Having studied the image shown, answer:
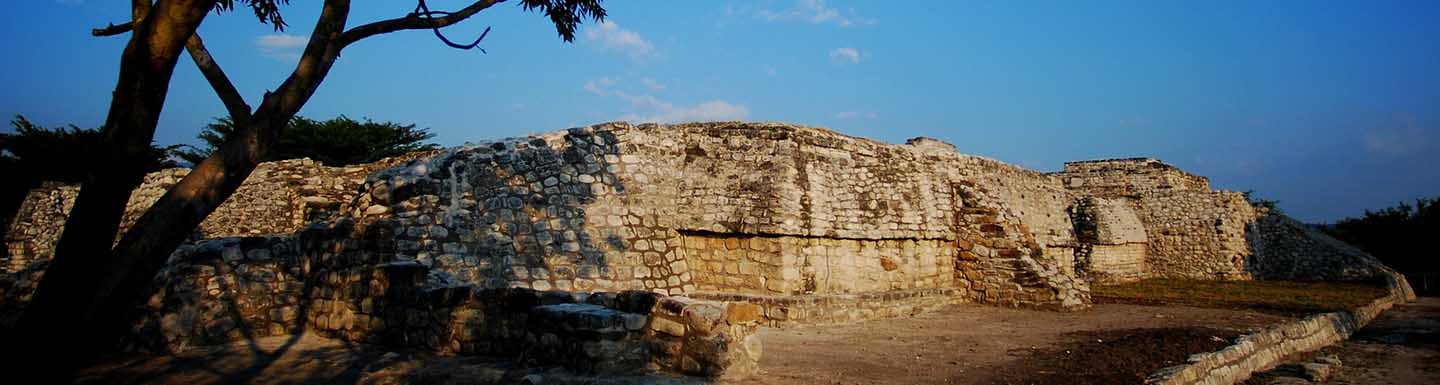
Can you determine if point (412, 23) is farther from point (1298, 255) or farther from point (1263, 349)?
point (1298, 255)

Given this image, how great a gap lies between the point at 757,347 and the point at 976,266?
→ 8.43 meters

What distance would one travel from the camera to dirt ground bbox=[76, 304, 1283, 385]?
5852 millimetres

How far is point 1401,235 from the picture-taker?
28094 mm

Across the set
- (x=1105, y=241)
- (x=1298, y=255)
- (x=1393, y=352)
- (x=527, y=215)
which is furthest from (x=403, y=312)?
(x=1298, y=255)

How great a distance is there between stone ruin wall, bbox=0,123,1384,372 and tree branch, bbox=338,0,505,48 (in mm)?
2227

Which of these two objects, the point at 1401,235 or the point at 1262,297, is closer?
the point at 1262,297

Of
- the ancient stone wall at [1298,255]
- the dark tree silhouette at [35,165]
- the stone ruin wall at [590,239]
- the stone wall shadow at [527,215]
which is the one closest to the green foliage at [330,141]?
the dark tree silhouette at [35,165]

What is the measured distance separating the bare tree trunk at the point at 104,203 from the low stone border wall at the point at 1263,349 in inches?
275

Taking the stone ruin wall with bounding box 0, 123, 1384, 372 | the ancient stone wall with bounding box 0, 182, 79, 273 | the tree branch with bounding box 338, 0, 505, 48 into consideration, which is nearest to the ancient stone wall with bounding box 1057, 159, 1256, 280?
the stone ruin wall with bounding box 0, 123, 1384, 372

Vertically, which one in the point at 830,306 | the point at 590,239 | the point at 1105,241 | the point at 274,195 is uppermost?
the point at 274,195

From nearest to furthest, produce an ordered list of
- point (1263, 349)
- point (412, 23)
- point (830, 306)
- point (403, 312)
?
1. point (412, 23)
2. point (403, 312)
3. point (1263, 349)
4. point (830, 306)

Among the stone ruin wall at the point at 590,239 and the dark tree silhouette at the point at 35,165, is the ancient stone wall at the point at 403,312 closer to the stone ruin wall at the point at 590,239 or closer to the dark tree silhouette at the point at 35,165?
the stone ruin wall at the point at 590,239

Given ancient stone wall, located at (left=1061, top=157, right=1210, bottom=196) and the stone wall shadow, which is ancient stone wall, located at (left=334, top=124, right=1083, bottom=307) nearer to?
the stone wall shadow

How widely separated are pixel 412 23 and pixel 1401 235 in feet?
116
